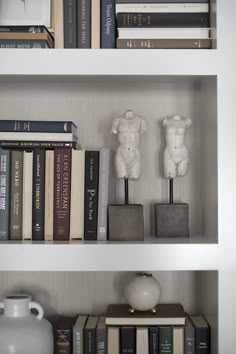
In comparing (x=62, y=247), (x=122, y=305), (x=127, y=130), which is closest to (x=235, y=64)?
(x=127, y=130)

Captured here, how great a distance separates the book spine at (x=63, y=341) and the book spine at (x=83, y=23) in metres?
0.74

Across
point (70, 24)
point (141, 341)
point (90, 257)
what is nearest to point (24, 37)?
point (70, 24)

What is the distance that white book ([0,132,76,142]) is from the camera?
56.9 inches

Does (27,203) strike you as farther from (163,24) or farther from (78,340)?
(163,24)

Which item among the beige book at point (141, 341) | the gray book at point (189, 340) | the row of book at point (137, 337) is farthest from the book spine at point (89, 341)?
the gray book at point (189, 340)

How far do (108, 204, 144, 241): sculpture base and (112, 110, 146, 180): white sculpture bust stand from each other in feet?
0.31

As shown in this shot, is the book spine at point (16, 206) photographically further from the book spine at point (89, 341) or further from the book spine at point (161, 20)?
the book spine at point (161, 20)

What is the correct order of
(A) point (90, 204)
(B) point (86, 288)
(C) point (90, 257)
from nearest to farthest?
1. (C) point (90, 257)
2. (A) point (90, 204)
3. (B) point (86, 288)

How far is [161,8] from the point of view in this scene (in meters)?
1.39

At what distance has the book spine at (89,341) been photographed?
1.41 meters

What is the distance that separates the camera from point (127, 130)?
4.76 feet

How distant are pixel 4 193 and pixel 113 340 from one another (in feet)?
1.54

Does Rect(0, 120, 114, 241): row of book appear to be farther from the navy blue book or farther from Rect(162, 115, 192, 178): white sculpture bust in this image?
Rect(162, 115, 192, 178): white sculpture bust

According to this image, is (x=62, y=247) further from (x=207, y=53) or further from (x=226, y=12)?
(x=226, y=12)
